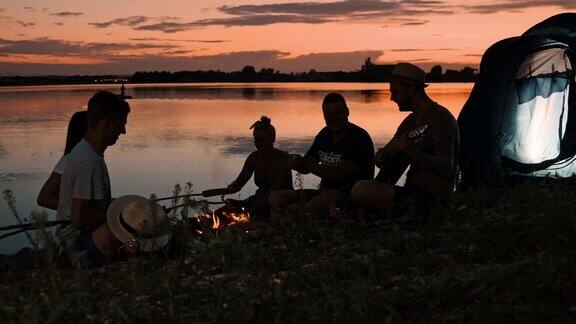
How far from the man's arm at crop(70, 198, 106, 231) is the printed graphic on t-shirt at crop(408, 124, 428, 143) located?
112 inches

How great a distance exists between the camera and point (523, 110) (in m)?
11.1

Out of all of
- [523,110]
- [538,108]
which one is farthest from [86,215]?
[538,108]

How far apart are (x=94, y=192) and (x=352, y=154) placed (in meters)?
2.63

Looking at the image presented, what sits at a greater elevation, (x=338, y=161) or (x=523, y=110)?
(x=523, y=110)

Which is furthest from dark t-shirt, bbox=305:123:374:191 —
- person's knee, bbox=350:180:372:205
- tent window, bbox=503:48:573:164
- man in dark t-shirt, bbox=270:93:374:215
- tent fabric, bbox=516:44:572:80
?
tent fabric, bbox=516:44:572:80

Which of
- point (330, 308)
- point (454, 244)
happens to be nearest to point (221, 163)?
point (454, 244)

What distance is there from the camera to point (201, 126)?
113 feet

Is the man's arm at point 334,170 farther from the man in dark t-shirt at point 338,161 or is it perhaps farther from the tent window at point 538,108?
the tent window at point 538,108

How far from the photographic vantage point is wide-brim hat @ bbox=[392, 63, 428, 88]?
711 cm

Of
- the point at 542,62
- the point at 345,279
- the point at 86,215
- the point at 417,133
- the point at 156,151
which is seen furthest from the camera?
the point at 156,151

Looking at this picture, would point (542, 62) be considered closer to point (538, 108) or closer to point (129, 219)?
point (538, 108)

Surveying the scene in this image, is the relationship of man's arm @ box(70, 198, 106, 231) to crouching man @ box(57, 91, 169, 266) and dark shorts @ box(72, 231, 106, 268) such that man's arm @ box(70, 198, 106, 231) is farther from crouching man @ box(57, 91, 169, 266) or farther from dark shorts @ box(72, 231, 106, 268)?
dark shorts @ box(72, 231, 106, 268)

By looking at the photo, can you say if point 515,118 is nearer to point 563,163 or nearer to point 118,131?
point 563,163

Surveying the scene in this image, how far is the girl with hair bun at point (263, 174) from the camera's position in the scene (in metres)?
8.40
